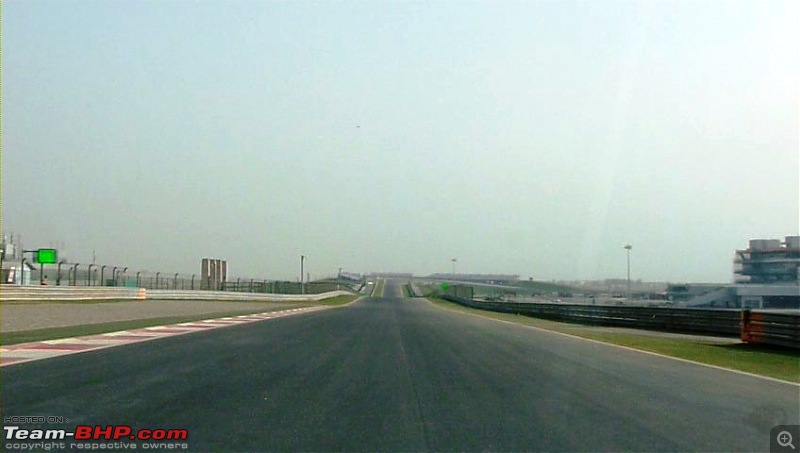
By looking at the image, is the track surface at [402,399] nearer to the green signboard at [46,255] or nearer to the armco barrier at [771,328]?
the armco barrier at [771,328]

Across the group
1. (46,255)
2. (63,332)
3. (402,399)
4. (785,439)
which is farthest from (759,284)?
(46,255)

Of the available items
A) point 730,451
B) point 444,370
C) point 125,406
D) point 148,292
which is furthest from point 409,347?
point 148,292

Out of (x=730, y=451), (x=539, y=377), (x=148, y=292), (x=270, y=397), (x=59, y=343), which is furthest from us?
(x=148, y=292)

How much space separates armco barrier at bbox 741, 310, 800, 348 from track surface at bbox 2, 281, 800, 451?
23.1 ft

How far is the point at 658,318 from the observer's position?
119 ft

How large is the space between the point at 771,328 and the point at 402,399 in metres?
17.1

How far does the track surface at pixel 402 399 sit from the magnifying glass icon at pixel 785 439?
8.9 inches

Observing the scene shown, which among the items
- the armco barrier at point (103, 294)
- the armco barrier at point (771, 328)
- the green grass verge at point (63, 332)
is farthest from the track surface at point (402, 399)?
the armco barrier at point (103, 294)

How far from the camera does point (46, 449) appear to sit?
7215 millimetres

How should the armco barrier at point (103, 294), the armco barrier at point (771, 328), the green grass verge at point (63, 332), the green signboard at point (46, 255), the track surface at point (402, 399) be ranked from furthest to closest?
the green signboard at point (46, 255), the armco barrier at point (103, 294), the armco barrier at point (771, 328), the green grass verge at point (63, 332), the track surface at point (402, 399)

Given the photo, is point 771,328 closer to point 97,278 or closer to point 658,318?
point 658,318

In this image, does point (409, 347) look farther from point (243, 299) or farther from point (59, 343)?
point (243, 299)

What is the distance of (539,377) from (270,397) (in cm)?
502

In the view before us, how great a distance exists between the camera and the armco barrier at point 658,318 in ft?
98.4
